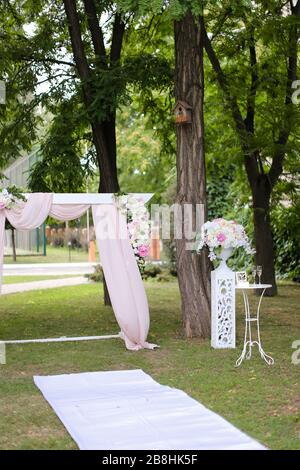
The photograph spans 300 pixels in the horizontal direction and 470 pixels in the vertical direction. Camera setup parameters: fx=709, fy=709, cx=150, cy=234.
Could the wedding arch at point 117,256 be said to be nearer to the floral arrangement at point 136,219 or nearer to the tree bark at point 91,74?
the floral arrangement at point 136,219

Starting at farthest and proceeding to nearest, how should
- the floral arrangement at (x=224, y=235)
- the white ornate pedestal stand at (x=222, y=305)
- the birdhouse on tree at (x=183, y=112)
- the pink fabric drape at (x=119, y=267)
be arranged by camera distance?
the birdhouse on tree at (x=183, y=112) < the pink fabric drape at (x=119, y=267) < the white ornate pedestal stand at (x=222, y=305) < the floral arrangement at (x=224, y=235)

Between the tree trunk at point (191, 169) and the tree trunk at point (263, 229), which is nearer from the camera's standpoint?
the tree trunk at point (191, 169)

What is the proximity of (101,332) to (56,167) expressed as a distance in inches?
156

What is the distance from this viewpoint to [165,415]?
632 cm

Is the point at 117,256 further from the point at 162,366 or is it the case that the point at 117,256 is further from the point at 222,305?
the point at 162,366

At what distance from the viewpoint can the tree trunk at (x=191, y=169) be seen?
424 inches

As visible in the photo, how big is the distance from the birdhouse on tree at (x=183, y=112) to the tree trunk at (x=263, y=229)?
5999 millimetres

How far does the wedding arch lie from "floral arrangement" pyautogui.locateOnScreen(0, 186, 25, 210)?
0.88ft

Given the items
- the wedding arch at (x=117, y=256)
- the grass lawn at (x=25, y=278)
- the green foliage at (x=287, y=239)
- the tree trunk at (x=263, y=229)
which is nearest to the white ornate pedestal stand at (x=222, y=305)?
the wedding arch at (x=117, y=256)

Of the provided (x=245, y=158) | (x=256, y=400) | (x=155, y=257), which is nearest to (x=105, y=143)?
(x=245, y=158)

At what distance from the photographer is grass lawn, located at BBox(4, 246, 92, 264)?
30.4m

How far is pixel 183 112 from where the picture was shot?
1075cm
